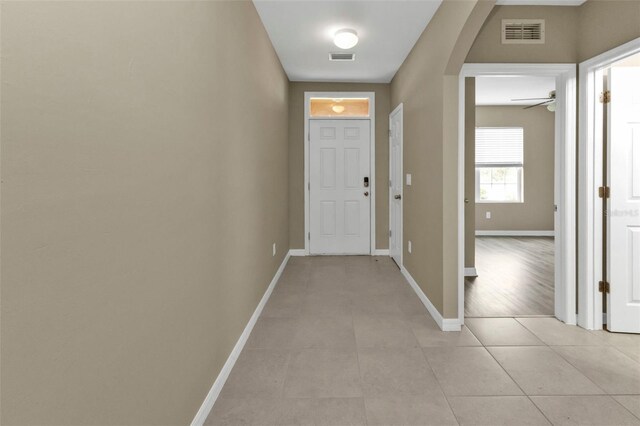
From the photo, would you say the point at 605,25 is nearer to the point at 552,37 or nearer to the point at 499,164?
the point at 552,37

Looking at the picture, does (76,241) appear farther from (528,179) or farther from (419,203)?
(528,179)

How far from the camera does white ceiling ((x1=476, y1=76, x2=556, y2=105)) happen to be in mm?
5695

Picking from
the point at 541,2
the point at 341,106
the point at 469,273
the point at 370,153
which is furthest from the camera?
the point at 341,106

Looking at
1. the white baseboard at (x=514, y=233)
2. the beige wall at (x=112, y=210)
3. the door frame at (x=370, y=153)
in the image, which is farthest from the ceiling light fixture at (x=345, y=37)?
the white baseboard at (x=514, y=233)

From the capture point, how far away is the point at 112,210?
101 cm

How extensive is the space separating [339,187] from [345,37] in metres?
2.38

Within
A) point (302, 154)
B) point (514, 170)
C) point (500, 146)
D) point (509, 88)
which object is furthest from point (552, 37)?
point (514, 170)

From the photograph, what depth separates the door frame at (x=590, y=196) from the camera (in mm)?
2686

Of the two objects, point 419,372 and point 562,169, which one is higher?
point 562,169

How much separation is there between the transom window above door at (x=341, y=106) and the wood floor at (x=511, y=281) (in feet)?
9.31

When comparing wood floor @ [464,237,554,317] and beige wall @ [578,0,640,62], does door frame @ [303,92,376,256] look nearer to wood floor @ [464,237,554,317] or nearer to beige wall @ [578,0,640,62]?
wood floor @ [464,237,554,317]

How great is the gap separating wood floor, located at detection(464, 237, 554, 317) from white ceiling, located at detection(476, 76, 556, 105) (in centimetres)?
269

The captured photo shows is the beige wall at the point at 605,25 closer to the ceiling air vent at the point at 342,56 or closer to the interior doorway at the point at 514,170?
the ceiling air vent at the point at 342,56

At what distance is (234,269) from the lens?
2.29m
